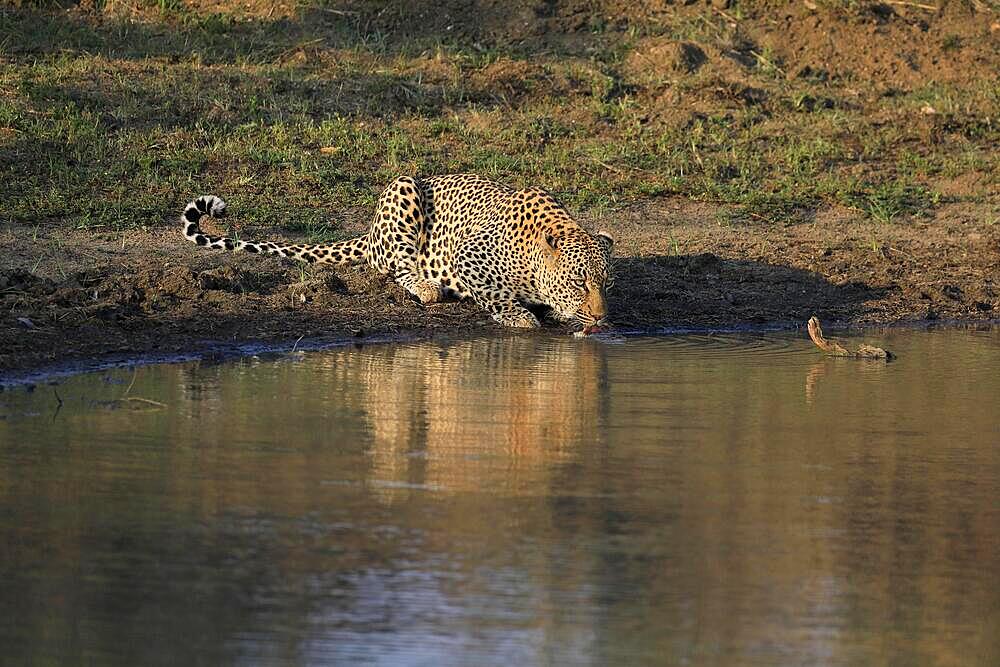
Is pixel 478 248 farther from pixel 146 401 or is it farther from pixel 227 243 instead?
pixel 146 401

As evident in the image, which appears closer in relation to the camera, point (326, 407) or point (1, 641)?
point (1, 641)

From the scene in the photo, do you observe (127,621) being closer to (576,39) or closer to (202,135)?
(202,135)

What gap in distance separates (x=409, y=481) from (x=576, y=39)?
33.5ft

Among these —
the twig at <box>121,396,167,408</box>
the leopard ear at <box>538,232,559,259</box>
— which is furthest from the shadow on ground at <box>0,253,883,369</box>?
the twig at <box>121,396,167,408</box>

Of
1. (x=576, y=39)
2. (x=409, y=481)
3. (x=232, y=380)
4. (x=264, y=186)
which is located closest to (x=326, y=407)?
(x=232, y=380)

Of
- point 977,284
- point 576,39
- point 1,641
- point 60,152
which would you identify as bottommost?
point 1,641

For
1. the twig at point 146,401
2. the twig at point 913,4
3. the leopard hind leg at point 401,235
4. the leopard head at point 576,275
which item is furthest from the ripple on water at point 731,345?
the twig at point 913,4

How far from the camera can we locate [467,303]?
458 inches

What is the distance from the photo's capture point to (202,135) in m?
13.6

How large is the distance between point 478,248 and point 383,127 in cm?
324

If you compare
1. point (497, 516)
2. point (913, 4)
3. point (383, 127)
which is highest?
point (913, 4)

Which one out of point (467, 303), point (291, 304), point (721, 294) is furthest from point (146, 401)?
point (721, 294)

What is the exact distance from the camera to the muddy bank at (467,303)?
9.95 meters

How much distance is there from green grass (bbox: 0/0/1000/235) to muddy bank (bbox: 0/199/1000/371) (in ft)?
1.13
